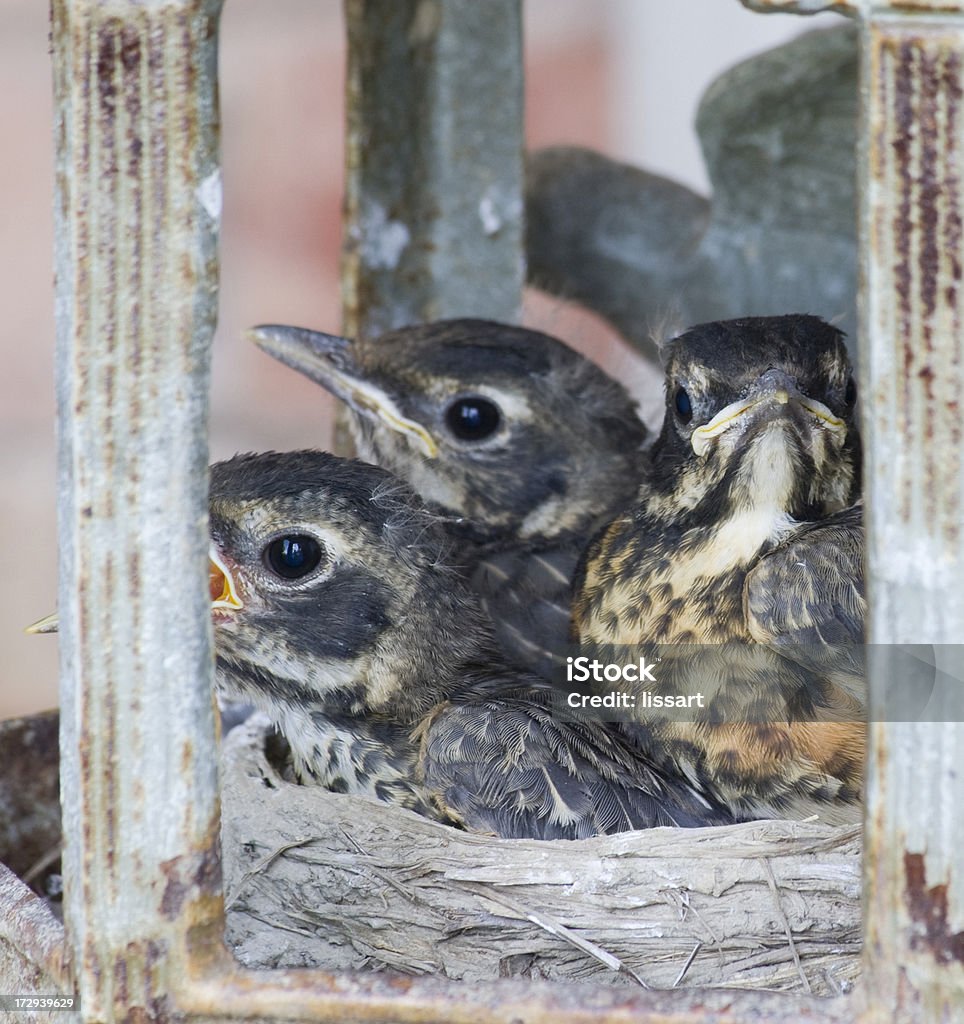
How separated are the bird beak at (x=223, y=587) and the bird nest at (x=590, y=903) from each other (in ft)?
0.94

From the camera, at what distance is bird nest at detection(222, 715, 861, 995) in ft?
4.89

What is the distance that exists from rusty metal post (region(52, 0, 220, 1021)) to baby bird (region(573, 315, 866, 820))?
0.70 m

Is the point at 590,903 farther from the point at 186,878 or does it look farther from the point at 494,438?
the point at 494,438

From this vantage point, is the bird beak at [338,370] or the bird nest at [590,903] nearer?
the bird nest at [590,903]

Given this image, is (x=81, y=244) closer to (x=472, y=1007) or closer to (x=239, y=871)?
(x=472, y=1007)

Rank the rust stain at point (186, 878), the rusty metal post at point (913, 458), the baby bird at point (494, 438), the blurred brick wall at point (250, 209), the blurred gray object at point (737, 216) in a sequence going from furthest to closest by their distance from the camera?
the blurred brick wall at point (250, 209)
the blurred gray object at point (737, 216)
the baby bird at point (494, 438)
the rust stain at point (186, 878)
the rusty metal post at point (913, 458)

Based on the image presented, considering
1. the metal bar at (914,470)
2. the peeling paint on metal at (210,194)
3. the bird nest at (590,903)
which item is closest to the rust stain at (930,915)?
the metal bar at (914,470)

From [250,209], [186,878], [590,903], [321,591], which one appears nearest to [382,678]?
[321,591]

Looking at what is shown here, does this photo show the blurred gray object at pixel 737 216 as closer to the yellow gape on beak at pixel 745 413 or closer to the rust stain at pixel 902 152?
the yellow gape on beak at pixel 745 413

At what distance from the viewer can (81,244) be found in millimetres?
1023

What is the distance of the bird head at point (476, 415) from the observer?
216cm

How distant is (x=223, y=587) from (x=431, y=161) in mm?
906

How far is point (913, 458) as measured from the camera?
0.97m

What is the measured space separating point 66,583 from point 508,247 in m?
1.48
